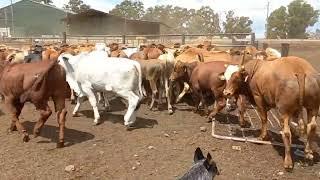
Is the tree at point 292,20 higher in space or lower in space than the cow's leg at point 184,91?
higher

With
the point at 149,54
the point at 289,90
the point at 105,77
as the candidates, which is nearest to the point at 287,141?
the point at 289,90

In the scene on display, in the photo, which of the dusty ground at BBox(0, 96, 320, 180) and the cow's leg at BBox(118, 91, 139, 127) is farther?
the cow's leg at BBox(118, 91, 139, 127)

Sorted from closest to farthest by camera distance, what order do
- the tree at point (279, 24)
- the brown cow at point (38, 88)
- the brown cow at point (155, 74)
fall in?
the brown cow at point (38, 88) < the brown cow at point (155, 74) < the tree at point (279, 24)

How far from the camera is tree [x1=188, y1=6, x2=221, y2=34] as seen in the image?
3100 inches

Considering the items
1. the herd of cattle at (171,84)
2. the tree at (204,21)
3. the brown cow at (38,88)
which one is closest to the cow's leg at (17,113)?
the herd of cattle at (171,84)

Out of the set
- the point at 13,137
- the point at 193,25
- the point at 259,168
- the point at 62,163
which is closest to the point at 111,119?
the point at 13,137

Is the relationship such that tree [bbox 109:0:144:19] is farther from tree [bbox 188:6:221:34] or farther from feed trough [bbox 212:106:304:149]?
feed trough [bbox 212:106:304:149]

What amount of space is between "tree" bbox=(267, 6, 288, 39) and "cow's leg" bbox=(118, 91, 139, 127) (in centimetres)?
6226

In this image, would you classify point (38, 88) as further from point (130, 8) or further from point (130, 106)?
point (130, 8)

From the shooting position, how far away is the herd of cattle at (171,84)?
7.20 m

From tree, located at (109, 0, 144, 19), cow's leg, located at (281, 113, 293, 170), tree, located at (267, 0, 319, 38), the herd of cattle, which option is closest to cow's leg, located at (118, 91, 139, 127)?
the herd of cattle

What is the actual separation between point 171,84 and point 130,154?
4.84 meters

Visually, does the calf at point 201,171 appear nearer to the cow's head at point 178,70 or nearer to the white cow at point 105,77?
the white cow at point 105,77

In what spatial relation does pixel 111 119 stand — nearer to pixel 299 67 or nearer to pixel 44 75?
pixel 44 75
